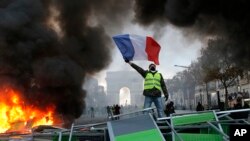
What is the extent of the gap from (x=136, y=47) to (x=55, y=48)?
1497cm

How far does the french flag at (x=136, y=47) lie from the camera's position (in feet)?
31.7

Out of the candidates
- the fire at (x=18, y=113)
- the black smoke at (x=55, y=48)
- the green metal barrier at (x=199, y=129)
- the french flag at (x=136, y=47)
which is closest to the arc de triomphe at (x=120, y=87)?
the black smoke at (x=55, y=48)

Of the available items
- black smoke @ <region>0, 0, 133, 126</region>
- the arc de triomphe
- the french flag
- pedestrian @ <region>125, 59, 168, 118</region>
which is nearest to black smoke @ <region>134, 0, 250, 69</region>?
the french flag

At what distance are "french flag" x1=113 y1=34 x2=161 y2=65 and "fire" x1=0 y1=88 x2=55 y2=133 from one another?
1066 cm

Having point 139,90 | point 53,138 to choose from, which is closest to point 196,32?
point 53,138

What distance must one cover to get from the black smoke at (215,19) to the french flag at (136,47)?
4.35 m

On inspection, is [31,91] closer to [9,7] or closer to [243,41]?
Result: [9,7]

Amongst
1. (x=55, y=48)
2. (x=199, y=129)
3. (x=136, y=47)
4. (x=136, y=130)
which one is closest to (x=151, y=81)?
(x=136, y=47)

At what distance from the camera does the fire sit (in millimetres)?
19766

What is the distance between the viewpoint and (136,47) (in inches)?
387

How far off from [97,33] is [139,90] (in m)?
65.8

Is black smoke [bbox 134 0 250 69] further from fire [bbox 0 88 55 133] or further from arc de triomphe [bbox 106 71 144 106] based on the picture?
arc de triomphe [bbox 106 71 144 106]

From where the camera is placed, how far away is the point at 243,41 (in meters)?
13.6

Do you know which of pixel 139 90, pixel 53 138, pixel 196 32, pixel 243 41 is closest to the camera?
pixel 53 138
